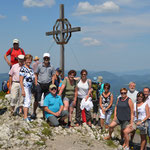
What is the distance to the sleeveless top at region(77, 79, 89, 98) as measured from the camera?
8477mm

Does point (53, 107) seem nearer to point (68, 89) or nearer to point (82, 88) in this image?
point (68, 89)

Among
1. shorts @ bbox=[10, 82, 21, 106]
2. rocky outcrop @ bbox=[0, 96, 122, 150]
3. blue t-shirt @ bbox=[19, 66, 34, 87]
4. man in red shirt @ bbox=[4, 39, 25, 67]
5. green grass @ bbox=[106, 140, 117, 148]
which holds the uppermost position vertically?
man in red shirt @ bbox=[4, 39, 25, 67]

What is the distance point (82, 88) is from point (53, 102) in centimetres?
139

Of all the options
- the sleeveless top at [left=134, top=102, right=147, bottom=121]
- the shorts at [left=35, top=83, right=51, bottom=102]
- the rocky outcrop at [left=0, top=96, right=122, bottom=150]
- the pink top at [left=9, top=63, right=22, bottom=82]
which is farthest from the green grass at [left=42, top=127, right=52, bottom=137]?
the sleeveless top at [left=134, top=102, right=147, bottom=121]

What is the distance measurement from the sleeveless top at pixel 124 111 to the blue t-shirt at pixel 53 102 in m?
2.13

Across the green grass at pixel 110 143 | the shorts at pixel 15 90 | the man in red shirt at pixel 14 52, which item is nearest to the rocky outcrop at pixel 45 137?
the green grass at pixel 110 143

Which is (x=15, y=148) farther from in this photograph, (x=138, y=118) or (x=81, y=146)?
(x=138, y=118)

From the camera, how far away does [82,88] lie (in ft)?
27.9

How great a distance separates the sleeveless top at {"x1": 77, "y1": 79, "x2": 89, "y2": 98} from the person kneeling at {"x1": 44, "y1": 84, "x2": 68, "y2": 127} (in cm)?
103

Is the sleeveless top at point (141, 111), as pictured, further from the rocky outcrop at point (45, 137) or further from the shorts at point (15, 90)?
the shorts at point (15, 90)

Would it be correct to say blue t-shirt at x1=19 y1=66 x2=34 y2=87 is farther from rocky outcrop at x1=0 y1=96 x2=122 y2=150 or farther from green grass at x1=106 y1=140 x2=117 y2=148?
green grass at x1=106 y1=140 x2=117 y2=148

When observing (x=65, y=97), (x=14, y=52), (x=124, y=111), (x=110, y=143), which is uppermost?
(x=14, y=52)

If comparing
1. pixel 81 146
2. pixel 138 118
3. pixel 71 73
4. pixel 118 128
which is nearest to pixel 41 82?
pixel 71 73

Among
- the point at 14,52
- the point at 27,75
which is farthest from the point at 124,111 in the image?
the point at 14,52
